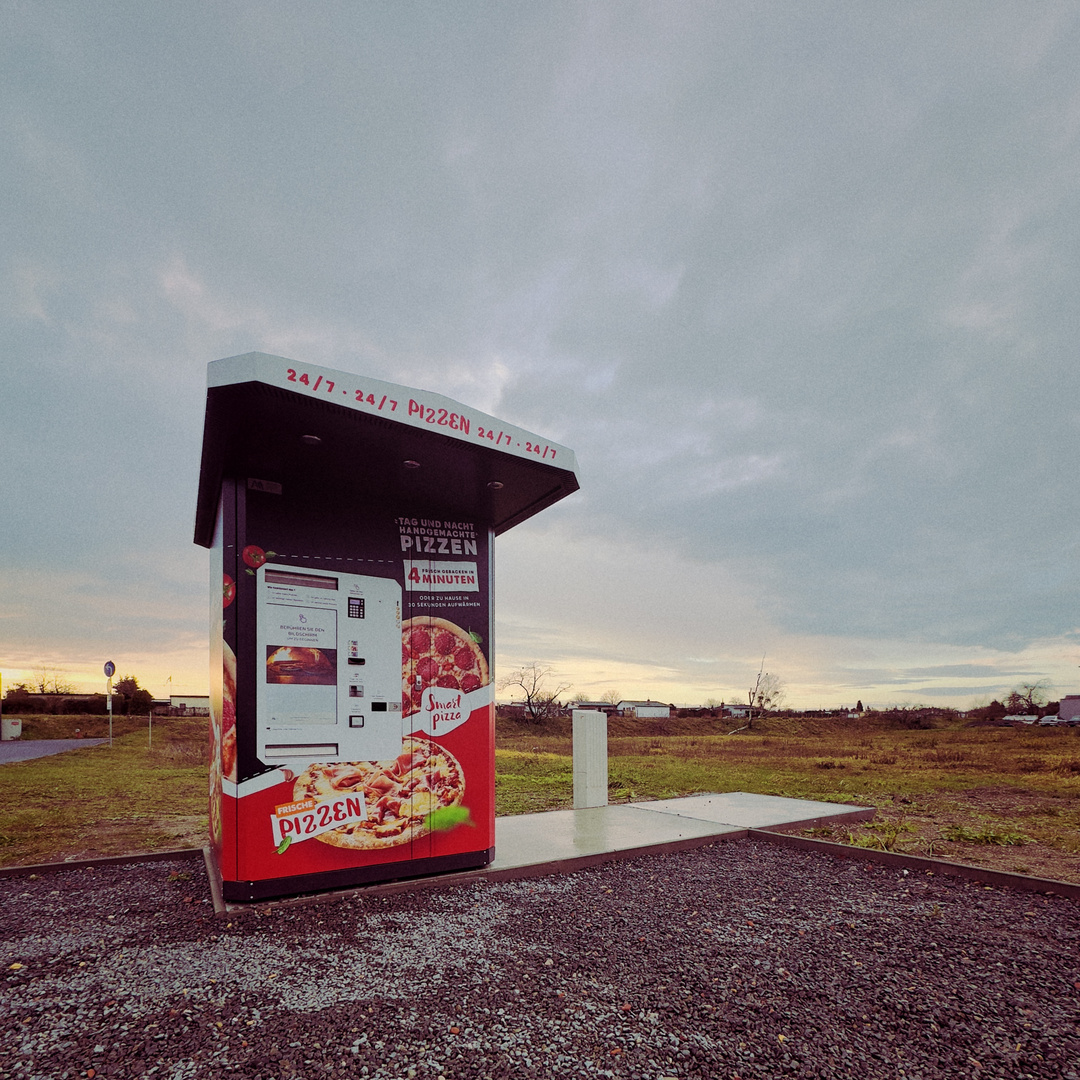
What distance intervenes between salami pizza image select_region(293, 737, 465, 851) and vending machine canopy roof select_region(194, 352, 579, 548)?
2.06 meters

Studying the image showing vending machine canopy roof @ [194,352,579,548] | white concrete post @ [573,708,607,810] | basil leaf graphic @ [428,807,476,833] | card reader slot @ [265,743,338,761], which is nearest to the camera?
vending machine canopy roof @ [194,352,579,548]

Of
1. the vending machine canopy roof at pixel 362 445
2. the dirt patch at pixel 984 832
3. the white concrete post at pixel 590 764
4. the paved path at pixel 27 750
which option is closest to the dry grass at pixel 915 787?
the dirt patch at pixel 984 832

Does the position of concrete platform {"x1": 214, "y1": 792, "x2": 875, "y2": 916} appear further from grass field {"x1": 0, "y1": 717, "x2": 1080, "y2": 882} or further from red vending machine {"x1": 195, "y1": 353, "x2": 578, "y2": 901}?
grass field {"x1": 0, "y1": 717, "x2": 1080, "y2": 882}

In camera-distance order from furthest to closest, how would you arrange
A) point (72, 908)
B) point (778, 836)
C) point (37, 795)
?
point (37, 795), point (778, 836), point (72, 908)

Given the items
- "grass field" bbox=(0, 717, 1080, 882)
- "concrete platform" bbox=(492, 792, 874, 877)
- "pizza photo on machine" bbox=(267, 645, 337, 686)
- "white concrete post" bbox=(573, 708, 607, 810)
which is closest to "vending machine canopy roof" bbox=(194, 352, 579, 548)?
"pizza photo on machine" bbox=(267, 645, 337, 686)

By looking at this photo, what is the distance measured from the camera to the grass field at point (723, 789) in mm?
6824

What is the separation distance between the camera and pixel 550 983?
335 cm

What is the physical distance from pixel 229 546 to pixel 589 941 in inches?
140

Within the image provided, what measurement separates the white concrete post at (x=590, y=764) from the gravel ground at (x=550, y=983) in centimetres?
297

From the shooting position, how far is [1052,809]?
9711 mm

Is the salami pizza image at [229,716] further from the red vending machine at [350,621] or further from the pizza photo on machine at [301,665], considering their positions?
the pizza photo on machine at [301,665]

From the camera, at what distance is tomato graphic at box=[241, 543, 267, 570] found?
183 inches

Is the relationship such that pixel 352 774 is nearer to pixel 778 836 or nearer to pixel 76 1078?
pixel 76 1078

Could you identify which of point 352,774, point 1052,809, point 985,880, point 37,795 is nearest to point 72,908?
point 352,774
